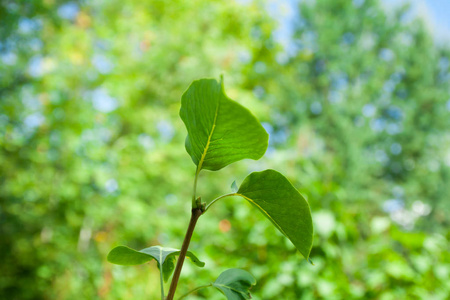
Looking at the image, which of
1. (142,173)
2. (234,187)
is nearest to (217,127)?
(234,187)

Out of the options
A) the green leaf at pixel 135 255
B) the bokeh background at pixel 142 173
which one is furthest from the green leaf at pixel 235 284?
the bokeh background at pixel 142 173

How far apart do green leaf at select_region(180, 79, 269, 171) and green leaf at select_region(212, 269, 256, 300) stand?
9 centimetres

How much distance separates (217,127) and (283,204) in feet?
0.23

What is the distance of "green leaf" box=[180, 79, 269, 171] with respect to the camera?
0.18 meters

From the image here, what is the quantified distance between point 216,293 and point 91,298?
2.22m

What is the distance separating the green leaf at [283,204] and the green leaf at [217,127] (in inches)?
0.7

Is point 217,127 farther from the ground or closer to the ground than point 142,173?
closer to the ground

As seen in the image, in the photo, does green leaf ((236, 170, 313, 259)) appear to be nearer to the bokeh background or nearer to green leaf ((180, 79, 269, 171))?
green leaf ((180, 79, 269, 171))

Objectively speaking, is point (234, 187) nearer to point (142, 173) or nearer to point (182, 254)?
point (182, 254)

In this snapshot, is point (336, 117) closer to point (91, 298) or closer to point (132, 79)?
point (132, 79)

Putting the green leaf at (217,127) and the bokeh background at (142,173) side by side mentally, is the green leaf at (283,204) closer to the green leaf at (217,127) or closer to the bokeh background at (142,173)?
the green leaf at (217,127)

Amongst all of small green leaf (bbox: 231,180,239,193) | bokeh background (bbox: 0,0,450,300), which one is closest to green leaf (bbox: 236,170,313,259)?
small green leaf (bbox: 231,180,239,193)

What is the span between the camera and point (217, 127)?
191mm

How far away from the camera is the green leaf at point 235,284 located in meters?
0.24
